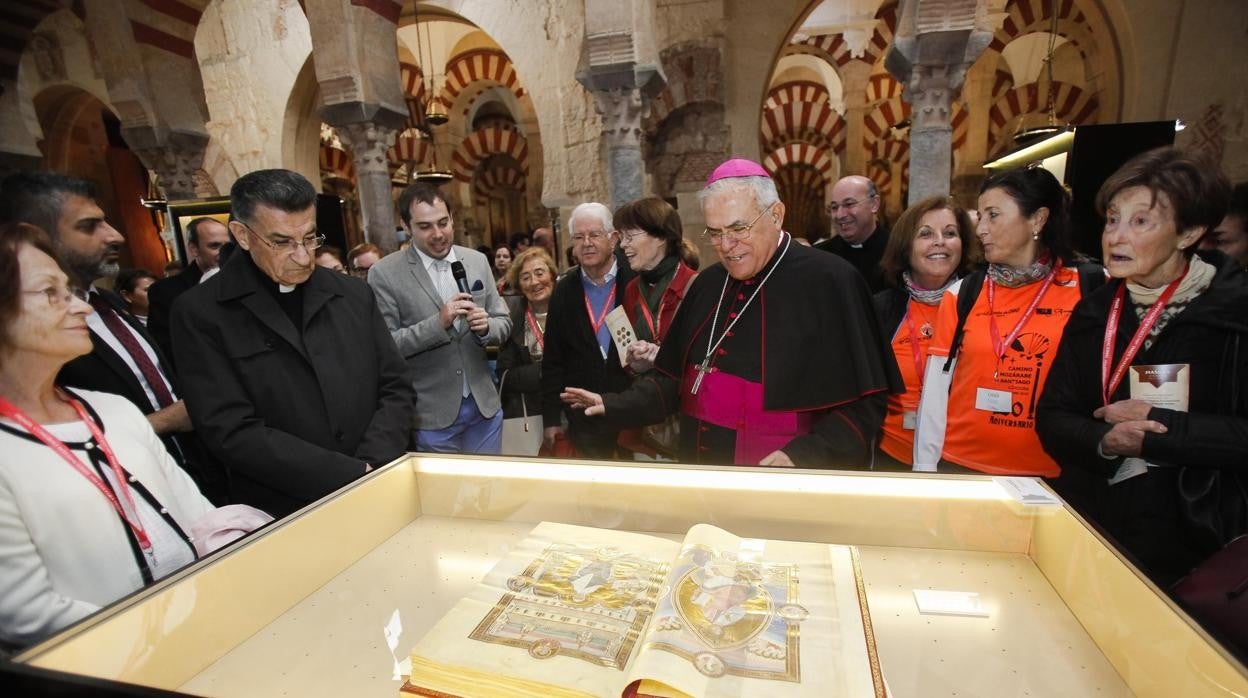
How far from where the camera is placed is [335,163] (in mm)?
13594

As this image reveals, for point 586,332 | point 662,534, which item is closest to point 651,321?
point 586,332

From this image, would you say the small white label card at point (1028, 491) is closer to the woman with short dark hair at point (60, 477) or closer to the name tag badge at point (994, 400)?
the name tag badge at point (994, 400)

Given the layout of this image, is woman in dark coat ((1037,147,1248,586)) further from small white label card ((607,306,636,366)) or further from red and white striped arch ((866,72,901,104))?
red and white striped arch ((866,72,901,104))

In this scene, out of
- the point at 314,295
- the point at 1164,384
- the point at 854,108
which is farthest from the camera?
the point at 854,108

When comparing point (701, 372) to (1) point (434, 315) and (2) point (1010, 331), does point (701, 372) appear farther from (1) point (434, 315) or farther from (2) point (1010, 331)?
(1) point (434, 315)

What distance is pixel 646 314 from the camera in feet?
8.70

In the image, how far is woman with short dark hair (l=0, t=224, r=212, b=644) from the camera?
104 centimetres

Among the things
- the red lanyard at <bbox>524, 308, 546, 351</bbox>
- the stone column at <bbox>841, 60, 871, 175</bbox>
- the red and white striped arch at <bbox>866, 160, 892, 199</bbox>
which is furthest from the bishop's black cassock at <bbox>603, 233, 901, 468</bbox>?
the red and white striped arch at <bbox>866, 160, 892, 199</bbox>

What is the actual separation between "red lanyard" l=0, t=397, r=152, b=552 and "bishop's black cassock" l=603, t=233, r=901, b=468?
1.20 metres

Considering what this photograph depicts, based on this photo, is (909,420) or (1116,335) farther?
(909,420)

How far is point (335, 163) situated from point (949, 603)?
1549 cm

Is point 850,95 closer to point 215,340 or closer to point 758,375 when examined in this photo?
point 758,375

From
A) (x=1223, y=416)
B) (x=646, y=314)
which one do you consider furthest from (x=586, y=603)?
(x=646, y=314)

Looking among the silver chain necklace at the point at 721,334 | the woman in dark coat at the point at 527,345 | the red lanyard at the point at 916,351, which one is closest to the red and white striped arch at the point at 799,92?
the woman in dark coat at the point at 527,345
